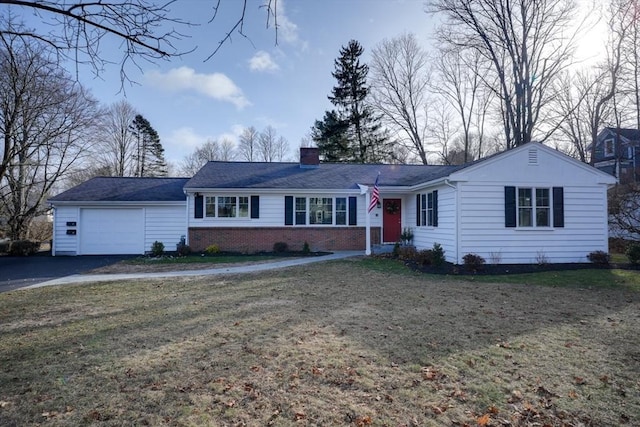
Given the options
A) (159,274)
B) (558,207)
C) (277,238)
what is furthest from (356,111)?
(159,274)

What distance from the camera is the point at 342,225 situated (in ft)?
54.6

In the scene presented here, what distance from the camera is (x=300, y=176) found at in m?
17.9

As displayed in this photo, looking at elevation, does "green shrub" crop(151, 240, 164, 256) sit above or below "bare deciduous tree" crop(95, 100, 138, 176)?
below

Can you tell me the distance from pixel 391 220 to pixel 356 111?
19.9 metres

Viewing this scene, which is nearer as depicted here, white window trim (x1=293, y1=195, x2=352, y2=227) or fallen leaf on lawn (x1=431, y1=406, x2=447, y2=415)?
fallen leaf on lawn (x1=431, y1=406, x2=447, y2=415)

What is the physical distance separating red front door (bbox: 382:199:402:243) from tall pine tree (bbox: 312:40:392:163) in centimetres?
1722

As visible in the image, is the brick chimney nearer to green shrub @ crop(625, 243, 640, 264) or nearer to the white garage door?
the white garage door

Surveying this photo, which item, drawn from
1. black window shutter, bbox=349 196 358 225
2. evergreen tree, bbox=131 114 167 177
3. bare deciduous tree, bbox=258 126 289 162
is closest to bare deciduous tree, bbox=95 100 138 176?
evergreen tree, bbox=131 114 167 177

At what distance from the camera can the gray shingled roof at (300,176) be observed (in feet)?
53.4

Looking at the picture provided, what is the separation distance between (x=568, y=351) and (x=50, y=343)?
21.9 ft

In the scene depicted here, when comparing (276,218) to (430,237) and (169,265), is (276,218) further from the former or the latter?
(430,237)

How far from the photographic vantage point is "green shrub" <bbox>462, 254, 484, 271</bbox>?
11.0 metres

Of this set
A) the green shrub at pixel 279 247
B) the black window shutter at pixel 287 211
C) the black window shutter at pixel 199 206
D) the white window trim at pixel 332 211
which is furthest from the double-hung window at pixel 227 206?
the white window trim at pixel 332 211

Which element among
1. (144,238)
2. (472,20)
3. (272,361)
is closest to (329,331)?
(272,361)
